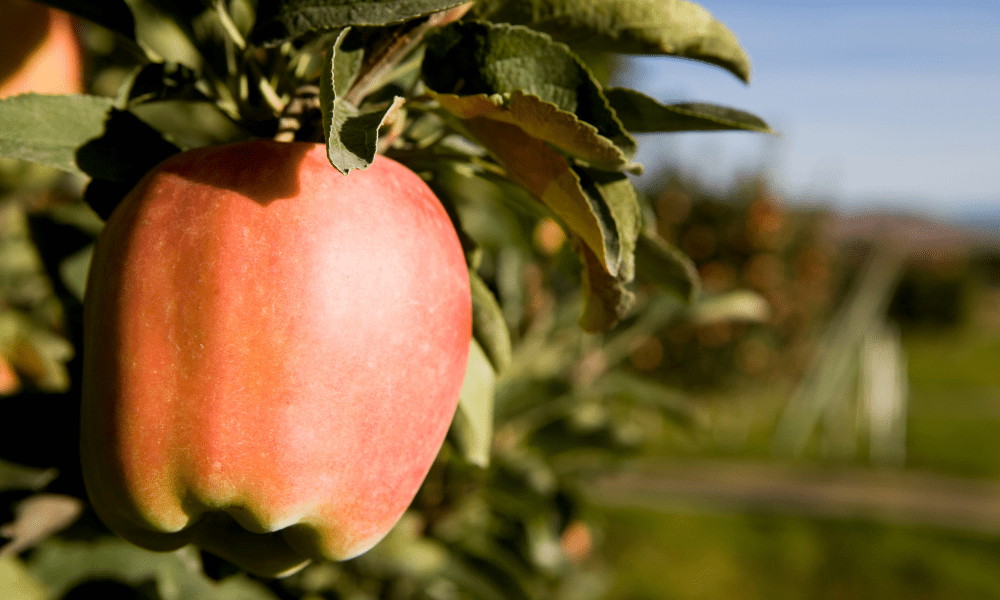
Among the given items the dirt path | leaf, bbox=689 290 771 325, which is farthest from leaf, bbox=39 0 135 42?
the dirt path

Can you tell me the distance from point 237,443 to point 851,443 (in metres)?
6.85

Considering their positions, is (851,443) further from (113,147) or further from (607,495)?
(113,147)

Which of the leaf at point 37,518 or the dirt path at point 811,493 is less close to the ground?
the leaf at point 37,518

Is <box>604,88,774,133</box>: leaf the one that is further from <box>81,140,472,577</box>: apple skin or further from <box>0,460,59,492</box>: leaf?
<box>0,460,59,492</box>: leaf

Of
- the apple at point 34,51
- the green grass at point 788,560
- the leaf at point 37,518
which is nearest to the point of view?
the leaf at point 37,518

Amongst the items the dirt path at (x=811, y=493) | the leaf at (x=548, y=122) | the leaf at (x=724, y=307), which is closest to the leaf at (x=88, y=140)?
the leaf at (x=548, y=122)

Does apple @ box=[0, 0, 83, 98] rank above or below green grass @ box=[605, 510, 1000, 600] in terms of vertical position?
above

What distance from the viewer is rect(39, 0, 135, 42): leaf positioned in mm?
523

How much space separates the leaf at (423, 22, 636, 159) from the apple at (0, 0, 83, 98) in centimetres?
47

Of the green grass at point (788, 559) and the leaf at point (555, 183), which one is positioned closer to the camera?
the leaf at point (555, 183)

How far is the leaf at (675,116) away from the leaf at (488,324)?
162mm

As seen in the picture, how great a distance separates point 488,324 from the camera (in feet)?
1.86

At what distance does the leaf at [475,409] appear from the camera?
1.96 feet

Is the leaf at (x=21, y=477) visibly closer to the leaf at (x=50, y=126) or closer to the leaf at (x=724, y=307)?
the leaf at (x=50, y=126)
